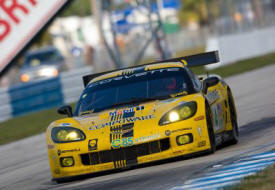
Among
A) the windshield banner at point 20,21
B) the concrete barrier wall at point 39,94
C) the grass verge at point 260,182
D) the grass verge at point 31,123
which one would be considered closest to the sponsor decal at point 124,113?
the grass verge at point 260,182

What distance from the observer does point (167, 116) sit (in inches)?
327

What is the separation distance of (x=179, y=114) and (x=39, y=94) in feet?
49.8

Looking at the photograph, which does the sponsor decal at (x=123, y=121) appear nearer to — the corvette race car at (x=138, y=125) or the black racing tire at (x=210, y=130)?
the corvette race car at (x=138, y=125)

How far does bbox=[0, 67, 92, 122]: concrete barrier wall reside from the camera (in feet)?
72.1

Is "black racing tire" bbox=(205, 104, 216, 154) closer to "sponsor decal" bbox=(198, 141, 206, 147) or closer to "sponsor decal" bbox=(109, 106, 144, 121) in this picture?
"sponsor decal" bbox=(198, 141, 206, 147)

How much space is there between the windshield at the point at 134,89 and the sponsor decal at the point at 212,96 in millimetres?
271

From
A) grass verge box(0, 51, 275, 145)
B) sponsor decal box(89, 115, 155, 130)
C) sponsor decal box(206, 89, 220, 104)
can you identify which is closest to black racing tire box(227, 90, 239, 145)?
sponsor decal box(206, 89, 220, 104)

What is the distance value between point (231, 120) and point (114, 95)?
1.65m

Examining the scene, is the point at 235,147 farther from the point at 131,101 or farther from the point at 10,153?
the point at 10,153

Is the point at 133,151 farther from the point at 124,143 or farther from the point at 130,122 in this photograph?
the point at 130,122

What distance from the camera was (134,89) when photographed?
931 centimetres

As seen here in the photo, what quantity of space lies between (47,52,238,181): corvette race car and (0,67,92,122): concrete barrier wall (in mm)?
12699

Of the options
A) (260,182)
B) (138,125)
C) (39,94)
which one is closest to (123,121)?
(138,125)

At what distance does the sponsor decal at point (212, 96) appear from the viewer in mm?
9191
